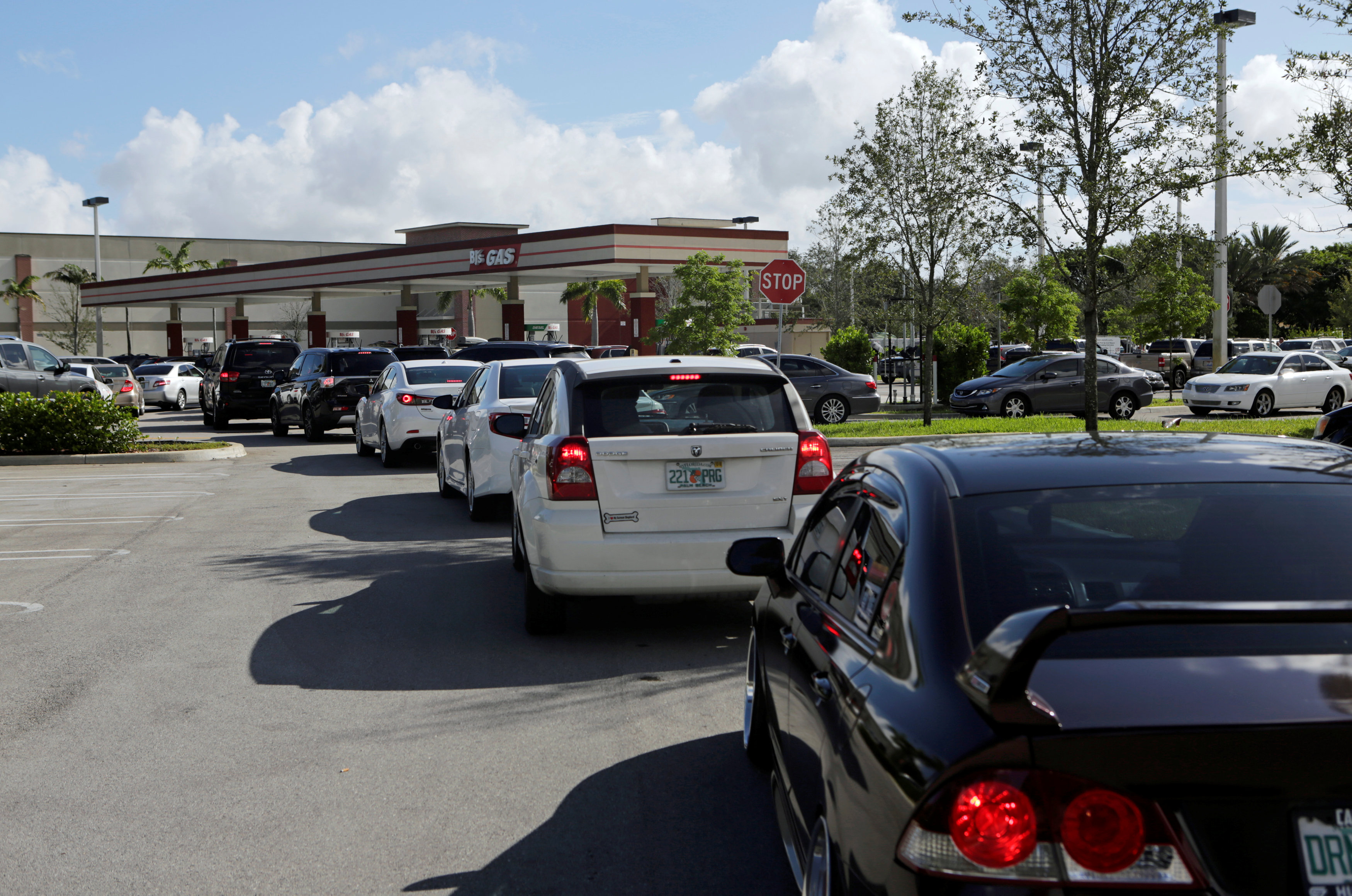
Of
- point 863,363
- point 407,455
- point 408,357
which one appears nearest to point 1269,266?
point 863,363

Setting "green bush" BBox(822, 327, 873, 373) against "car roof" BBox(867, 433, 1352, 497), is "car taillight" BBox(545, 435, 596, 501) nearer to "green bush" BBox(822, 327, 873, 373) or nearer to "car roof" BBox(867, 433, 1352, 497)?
"car roof" BBox(867, 433, 1352, 497)

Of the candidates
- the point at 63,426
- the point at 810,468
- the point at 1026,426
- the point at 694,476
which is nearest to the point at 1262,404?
the point at 1026,426

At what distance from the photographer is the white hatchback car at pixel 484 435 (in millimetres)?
12227

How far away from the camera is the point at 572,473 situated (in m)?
7.18

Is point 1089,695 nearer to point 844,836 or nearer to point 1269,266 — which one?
point 844,836

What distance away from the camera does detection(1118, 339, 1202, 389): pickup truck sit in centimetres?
4425

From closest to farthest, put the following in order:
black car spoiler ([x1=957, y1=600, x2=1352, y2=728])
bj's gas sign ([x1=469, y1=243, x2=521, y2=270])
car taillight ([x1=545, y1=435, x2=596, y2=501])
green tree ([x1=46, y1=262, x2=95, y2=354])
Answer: black car spoiler ([x1=957, y1=600, x2=1352, y2=728]) → car taillight ([x1=545, y1=435, x2=596, y2=501]) → bj's gas sign ([x1=469, y1=243, x2=521, y2=270]) → green tree ([x1=46, y1=262, x2=95, y2=354])

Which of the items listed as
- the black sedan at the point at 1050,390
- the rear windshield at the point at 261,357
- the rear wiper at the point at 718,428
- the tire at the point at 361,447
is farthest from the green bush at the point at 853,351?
the rear wiper at the point at 718,428

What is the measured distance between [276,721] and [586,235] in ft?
118

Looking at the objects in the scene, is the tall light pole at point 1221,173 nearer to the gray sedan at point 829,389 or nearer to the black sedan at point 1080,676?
the gray sedan at point 829,389

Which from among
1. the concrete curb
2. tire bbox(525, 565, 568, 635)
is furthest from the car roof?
the concrete curb

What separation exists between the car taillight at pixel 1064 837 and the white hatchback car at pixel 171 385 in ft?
136

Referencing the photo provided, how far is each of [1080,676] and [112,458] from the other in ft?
65.8

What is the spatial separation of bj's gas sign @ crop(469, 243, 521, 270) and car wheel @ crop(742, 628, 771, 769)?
39.5 metres
